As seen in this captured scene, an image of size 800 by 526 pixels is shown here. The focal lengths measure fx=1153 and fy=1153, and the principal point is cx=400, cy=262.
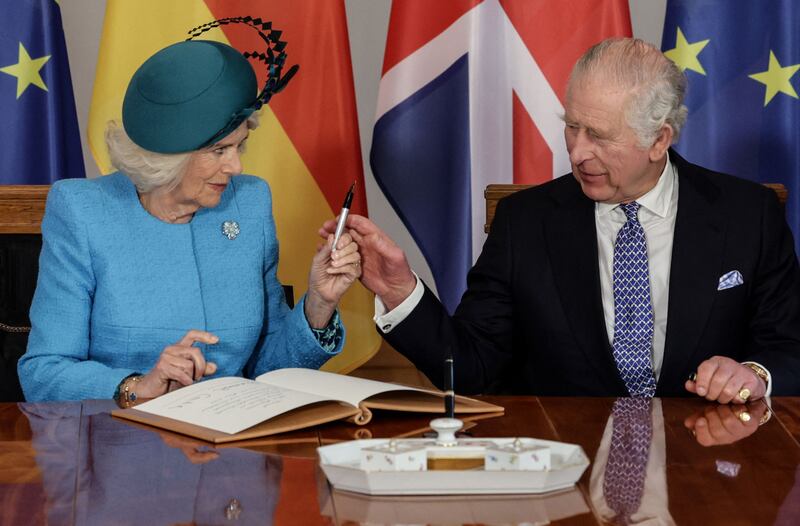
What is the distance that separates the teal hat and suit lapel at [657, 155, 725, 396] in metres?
1.03

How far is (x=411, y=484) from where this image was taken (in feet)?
4.77

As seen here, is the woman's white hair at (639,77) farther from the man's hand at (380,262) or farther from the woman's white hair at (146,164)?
the woman's white hair at (146,164)

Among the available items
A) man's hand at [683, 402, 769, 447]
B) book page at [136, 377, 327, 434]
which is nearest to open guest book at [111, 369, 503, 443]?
book page at [136, 377, 327, 434]

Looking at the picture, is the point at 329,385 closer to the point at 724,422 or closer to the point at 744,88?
the point at 724,422

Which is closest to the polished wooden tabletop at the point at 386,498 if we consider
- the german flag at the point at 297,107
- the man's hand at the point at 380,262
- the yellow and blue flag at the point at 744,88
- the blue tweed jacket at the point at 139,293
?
the blue tweed jacket at the point at 139,293

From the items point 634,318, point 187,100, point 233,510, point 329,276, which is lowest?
point 233,510

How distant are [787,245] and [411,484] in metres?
1.61

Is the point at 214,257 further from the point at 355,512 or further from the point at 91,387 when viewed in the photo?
the point at 355,512

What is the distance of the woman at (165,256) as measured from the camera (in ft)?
8.14

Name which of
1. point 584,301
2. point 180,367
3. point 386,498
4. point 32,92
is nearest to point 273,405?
point 180,367

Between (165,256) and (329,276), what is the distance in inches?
15.2

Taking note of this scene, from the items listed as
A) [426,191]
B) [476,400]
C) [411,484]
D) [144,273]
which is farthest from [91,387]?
[426,191]

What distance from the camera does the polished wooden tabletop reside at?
55.5 inches

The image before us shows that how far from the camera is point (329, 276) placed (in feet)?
8.33
